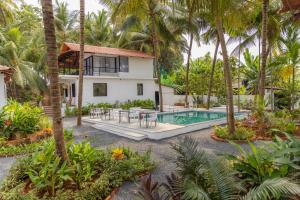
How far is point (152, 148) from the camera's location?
830 centimetres

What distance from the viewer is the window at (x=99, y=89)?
839 inches

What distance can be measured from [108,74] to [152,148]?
15.9 meters

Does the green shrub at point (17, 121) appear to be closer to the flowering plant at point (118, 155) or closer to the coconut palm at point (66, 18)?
the flowering plant at point (118, 155)

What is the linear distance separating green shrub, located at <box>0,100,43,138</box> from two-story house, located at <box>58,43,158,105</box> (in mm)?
10165

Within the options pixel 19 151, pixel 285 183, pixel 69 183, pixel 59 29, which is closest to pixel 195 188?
pixel 285 183

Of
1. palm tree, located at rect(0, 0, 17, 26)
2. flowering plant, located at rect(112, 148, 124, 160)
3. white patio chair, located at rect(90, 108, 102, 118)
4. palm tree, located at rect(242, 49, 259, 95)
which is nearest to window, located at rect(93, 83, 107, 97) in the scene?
white patio chair, located at rect(90, 108, 102, 118)

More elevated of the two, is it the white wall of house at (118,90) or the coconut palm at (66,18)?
the coconut palm at (66,18)

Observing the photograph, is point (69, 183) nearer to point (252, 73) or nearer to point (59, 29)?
point (252, 73)

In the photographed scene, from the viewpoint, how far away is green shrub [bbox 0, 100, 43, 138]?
356 inches

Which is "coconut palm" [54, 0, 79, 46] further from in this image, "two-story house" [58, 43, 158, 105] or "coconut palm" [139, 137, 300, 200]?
"coconut palm" [139, 137, 300, 200]

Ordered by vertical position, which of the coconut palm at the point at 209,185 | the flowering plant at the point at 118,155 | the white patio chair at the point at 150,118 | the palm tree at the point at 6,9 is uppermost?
the palm tree at the point at 6,9

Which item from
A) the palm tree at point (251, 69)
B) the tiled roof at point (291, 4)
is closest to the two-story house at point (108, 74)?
the palm tree at point (251, 69)

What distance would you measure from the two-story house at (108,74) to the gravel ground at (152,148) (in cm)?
950

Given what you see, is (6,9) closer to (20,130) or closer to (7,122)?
(7,122)
